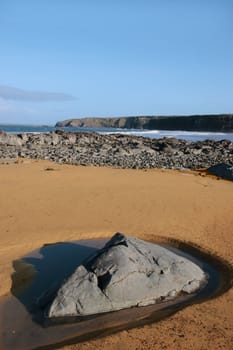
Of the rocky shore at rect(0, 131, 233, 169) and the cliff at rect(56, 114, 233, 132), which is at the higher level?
the cliff at rect(56, 114, 233, 132)

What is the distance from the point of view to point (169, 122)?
10612 cm

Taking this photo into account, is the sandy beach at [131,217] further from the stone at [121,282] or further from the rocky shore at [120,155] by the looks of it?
the rocky shore at [120,155]

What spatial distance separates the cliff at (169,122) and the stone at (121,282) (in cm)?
8536

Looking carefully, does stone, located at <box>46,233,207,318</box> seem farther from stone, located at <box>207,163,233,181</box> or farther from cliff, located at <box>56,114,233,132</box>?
cliff, located at <box>56,114,233,132</box>

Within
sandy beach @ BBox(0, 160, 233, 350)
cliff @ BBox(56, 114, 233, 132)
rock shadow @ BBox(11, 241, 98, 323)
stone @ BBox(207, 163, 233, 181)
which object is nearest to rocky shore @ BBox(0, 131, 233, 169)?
stone @ BBox(207, 163, 233, 181)

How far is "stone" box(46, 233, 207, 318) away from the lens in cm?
480

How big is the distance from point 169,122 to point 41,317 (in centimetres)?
10346

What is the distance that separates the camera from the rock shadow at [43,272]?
5117mm

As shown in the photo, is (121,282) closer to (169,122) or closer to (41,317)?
(41,317)

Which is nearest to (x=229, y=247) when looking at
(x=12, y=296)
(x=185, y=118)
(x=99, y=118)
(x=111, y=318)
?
(x=111, y=318)

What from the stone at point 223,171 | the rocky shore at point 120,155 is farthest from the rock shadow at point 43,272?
the rocky shore at point 120,155

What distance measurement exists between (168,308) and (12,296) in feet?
6.71

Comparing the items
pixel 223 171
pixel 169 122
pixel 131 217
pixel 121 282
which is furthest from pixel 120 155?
pixel 169 122

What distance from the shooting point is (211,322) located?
4.56 metres
